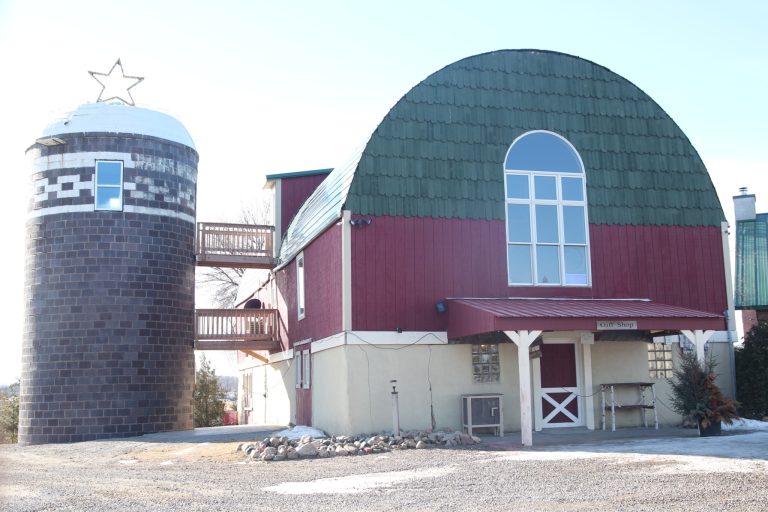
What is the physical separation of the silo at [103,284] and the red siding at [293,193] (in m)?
4.12

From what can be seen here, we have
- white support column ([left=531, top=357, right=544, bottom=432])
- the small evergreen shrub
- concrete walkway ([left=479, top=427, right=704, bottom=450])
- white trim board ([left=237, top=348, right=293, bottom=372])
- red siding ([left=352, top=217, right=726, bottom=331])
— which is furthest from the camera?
white trim board ([left=237, top=348, right=293, bottom=372])

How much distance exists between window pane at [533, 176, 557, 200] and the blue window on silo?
10.8 m

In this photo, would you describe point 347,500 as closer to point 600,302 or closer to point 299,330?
point 600,302

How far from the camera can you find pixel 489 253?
1812 centimetres

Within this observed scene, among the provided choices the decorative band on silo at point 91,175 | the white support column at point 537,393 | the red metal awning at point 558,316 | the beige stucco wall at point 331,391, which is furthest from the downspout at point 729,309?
the decorative band on silo at point 91,175

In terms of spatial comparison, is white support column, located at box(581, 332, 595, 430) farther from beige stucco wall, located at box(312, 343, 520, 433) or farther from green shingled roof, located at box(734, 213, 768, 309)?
green shingled roof, located at box(734, 213, 768, 309)

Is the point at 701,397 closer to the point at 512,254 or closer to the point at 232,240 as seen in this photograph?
the point at 512,254

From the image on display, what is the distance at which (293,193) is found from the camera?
26.5 meters

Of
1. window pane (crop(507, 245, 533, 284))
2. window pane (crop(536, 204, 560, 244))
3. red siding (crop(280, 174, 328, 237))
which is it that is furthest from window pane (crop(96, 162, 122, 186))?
window pane (crop(536, 204, 560, 244))

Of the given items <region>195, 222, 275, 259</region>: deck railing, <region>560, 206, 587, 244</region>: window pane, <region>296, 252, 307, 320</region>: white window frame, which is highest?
<region>195, 222, 275, 259</region>: deck railing

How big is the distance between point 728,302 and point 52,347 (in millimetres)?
16665

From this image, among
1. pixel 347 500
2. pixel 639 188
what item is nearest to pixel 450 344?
pixel 639 188

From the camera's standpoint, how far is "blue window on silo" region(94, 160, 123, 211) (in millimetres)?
21688

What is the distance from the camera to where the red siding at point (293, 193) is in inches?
1026
